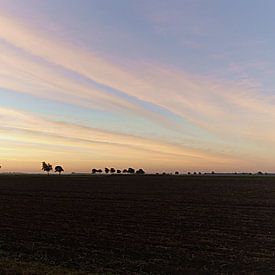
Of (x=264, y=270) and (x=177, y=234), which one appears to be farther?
(x=177, y=234)

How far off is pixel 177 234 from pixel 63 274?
34.6 ft

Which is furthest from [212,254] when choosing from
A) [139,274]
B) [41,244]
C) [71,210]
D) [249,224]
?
[71,210]

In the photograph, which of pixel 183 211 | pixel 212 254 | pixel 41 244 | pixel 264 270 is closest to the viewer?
pixel 264 270

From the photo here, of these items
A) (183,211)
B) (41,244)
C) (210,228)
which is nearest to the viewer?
(41,244)

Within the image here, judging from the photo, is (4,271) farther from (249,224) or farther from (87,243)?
(249,224)

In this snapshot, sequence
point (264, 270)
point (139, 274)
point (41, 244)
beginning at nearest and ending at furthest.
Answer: point (139, 274) → point (264, 270) → point (41, 244)

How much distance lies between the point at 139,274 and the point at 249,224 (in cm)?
1421

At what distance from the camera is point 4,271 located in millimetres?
11609

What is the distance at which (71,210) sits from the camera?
33.5m

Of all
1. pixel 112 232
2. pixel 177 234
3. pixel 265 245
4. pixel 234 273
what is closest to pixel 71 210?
pixel 112 232

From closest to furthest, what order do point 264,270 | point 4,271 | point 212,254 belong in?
point 4,271 < point 264,270 < point 212,254

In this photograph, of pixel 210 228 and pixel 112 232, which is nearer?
pixel 112 232

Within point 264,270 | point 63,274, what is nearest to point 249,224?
point 264,270

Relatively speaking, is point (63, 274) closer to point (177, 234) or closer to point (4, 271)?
point (4, 271)
